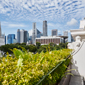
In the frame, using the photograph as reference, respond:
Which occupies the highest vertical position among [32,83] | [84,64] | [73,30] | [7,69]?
[73,30]

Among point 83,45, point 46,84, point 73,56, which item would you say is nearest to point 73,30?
point 83,45

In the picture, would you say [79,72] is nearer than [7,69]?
No

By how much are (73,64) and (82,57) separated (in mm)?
470

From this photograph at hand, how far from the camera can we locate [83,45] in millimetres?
3994

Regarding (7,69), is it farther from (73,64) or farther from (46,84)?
(73,64)

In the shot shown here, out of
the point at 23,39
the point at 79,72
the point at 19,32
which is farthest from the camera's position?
the point at 19,32

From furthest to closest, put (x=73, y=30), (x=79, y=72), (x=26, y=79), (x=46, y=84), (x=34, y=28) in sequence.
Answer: (x=34, y=28) < (x=73, y=30) < (x=79, y=72) < (x=46, y=84) < (x=26, y=79)

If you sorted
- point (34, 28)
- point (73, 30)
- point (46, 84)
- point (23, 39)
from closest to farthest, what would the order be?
point (46, 84) < point (73, 30) < point (23, 39) < point (34, 28)

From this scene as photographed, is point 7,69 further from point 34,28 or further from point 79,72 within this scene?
point 34,28

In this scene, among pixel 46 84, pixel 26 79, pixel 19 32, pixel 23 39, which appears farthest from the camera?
pixel 19 32

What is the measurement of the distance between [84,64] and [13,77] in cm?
348

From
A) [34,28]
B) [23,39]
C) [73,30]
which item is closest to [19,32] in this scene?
[23,39]

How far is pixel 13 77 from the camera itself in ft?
3.33

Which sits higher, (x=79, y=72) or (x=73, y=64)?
(x=73, y=64)
